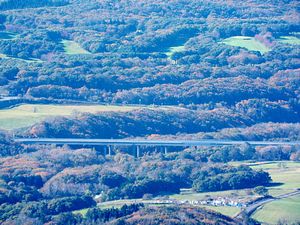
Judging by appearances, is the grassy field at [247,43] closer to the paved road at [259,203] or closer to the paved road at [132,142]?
the paved road at [132,142]

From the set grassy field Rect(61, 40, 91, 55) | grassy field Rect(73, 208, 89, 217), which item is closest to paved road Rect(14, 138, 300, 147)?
grassy field Rect(73, 208, 89, 217)

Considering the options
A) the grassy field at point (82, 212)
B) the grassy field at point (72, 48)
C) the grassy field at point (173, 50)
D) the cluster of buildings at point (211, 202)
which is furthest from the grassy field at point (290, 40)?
the grassy field at point (82, 212)

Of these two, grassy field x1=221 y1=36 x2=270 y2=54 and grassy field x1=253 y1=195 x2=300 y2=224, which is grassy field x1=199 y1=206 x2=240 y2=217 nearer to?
grassy field x1=253 y1=195 x2=300 y2=224

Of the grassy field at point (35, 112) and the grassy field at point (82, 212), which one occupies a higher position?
the grassy field at point (35, 112)

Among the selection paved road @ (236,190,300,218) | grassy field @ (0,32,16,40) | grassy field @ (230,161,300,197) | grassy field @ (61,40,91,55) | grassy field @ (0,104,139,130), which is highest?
grassy field @ (0,32,16,40)

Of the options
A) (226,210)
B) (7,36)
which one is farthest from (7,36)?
(226,210)

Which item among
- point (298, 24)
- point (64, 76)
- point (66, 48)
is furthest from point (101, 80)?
point (298, 24)

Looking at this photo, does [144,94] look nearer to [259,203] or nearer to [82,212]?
[259,203]
